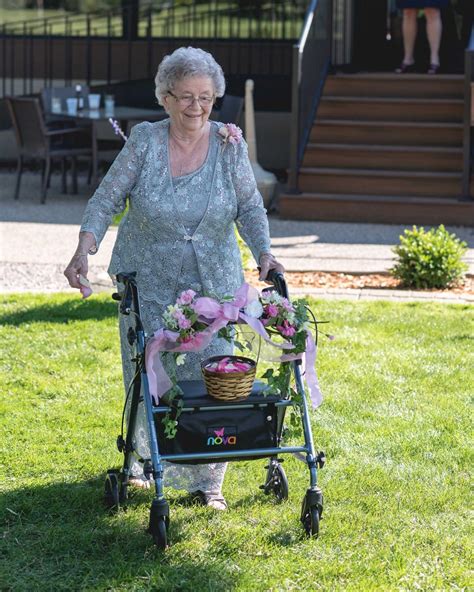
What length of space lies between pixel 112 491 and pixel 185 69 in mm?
1646

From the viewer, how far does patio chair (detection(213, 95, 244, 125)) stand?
12938 mm

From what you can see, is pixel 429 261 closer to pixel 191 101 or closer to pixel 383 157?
pixel 383 157

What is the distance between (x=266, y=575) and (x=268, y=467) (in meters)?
0.83

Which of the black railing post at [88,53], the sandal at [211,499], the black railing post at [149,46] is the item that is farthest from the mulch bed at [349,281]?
the black railing post at [88,53]

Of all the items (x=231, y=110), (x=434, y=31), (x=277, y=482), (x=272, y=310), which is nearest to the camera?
(x=272, y=310)

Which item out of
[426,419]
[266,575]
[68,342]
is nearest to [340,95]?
[68,342]

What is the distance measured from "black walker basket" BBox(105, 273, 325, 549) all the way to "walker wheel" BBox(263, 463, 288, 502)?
363 mm

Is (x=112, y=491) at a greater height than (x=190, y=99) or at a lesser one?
lesser

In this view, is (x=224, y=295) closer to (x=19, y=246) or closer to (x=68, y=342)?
(x=68, y=342)

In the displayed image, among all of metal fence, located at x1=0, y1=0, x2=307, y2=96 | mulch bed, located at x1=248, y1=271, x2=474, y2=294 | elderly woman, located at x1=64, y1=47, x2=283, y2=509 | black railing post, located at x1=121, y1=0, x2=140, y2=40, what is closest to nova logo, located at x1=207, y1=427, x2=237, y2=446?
elderly woman, located at x1=64, y1=47, x2=283, y2=509

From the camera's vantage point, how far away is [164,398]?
170 inches

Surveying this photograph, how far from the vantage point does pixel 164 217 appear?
451 centimetres

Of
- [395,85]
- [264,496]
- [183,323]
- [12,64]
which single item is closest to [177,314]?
[183,323]

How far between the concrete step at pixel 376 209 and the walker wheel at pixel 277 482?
758cm
